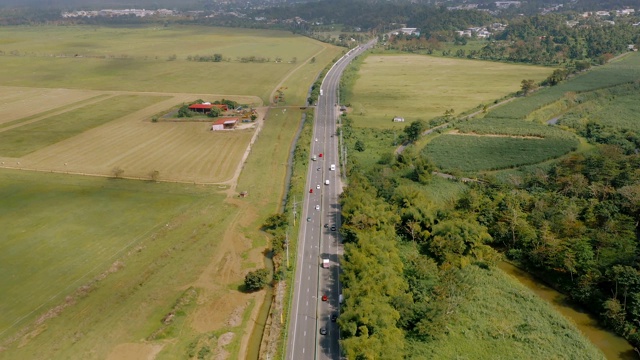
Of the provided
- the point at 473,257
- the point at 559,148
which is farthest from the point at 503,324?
the point at 559,148

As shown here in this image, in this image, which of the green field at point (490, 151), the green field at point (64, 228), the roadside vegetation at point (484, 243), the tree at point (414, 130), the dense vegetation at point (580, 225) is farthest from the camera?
the tree at point (414, 130)

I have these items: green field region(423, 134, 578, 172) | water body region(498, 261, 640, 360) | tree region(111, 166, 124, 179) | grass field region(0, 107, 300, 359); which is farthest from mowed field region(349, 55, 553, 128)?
water body region(498, 261, 640, 360)

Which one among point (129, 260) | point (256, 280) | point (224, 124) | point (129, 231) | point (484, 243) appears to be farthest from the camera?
point (224, 124)

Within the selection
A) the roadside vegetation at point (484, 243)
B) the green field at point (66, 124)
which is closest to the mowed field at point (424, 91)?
the roadside vegetation at point (484, 243)

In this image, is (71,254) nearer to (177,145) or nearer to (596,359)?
(177,145)

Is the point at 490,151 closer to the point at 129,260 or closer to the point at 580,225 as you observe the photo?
the point at 580,225

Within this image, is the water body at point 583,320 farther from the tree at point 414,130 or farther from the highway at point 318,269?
the tree at point 414,130

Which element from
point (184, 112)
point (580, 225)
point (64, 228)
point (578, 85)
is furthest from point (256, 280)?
point (578, 85)
